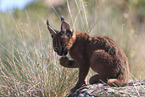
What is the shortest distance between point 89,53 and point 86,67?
0.19 m

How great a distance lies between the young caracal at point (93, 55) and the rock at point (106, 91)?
0.07m

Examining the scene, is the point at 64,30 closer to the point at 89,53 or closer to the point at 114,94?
the point at 89,53

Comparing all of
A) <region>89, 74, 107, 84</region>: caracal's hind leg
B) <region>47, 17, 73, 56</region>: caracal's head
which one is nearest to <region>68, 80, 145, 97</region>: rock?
<region>89, 74, 107, 84</region>: caracal's hind leg

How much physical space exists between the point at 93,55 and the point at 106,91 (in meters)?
0.49

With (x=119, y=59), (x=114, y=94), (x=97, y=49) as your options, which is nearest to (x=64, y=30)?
(x=97, y=49)

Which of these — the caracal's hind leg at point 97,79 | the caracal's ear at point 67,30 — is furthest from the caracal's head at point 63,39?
the caracal's hind leg at point 97,79

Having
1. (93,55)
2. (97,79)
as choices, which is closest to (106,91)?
(97,79)

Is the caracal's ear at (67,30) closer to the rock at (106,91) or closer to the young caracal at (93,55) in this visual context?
the young caracal at (93,55)

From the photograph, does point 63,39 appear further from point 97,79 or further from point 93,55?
point 97,79

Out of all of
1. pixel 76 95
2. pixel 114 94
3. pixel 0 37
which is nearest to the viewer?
pixel 114 94

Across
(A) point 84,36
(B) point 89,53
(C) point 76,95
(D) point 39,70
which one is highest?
(A) point 84,36

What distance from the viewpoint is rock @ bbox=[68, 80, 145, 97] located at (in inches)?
96.3

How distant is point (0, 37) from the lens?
17.4ft

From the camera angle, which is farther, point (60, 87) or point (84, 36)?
point (60, 87)
